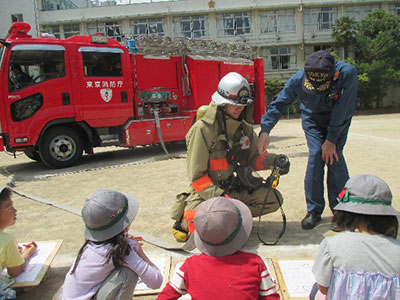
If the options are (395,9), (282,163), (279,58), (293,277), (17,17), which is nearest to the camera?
(293,277)

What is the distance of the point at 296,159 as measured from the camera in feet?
23.9

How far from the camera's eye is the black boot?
348 cm

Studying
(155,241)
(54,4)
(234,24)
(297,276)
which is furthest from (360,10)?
(297,276)

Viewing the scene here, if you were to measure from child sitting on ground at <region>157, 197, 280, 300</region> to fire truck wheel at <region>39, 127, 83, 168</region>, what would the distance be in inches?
246

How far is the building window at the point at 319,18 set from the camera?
102ft

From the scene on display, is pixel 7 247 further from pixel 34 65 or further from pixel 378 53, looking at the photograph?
pixel 378 53

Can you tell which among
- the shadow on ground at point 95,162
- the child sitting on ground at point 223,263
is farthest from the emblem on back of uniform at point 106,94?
the child sitting on ground at point 223,263

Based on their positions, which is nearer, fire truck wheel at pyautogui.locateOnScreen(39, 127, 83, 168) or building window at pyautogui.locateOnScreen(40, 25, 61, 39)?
fire truck wheel at pyautogui.locateOnScreen(39, 127, 83, 168)

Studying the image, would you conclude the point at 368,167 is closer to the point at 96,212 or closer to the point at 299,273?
the point at 299,273

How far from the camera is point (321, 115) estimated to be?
351 centimetres

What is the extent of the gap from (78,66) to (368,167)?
5.87m

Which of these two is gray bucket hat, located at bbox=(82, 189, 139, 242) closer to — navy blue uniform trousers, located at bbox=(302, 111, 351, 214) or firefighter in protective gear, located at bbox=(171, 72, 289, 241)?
firefighter in protective gear, located at bbox=(171, 72, 289, 241)

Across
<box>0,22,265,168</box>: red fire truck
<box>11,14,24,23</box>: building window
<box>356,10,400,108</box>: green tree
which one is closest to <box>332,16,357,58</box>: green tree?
<box>356,10,400,108</box>: green tree

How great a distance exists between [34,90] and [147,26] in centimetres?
2606
